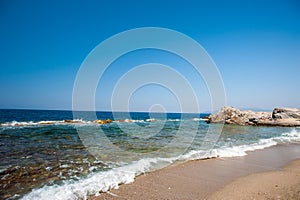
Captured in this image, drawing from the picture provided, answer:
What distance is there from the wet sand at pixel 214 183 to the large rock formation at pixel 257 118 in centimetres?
3679

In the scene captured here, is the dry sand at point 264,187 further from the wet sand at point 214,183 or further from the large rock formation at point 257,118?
the large rock formation at point 257,118

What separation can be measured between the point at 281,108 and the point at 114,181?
52090 millimetres

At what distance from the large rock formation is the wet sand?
36.8 metres

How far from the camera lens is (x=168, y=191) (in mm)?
4645

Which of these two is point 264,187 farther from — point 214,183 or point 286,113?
point 286,113

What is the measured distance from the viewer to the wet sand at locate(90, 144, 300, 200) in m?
4.41

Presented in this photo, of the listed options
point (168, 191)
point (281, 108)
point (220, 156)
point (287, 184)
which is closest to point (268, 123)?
point (281, 108)

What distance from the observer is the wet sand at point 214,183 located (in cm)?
441

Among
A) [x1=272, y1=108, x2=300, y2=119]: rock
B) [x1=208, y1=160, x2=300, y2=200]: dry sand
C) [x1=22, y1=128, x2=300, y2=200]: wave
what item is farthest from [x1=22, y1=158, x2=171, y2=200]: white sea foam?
[x1=272, y1=108, x2=300, y2=119]: rock

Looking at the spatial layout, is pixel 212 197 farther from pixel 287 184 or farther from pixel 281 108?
pixel 281 108

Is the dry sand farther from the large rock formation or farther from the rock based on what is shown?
the rock

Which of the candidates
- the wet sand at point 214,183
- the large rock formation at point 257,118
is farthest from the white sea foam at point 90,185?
the large rock formation at point 257,118

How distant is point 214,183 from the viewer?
5316 mm

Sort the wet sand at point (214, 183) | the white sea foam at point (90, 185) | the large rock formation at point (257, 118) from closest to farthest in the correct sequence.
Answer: the white sea foam at point (90, 185)
the wet sand at point (214, 183)
the large rock formation at point (257, 118)
